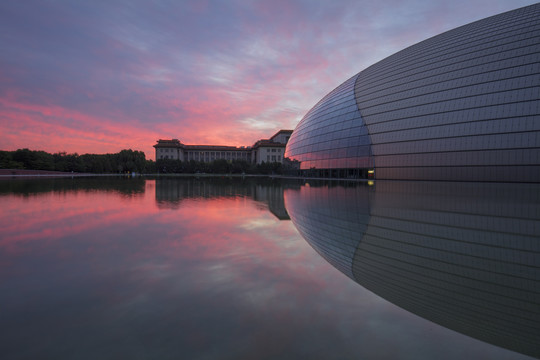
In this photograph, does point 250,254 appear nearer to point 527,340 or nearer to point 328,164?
point 527,340

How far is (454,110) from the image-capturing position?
95.3 ft

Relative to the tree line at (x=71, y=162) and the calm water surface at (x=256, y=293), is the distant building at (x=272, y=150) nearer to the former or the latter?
the tree line at (x=71, y=162)

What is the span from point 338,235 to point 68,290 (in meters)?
5.88

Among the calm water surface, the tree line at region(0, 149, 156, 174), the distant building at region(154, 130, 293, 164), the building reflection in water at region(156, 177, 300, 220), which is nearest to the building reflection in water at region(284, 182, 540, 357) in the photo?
the calm water surface

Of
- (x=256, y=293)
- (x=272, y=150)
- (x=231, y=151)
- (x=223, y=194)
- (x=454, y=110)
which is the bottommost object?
(x=256, y=293)

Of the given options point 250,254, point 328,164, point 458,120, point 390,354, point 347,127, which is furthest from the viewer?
point 328,164

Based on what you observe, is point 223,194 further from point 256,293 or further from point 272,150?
point 272,150

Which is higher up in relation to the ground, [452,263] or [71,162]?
[71,162]

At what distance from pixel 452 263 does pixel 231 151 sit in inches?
5794

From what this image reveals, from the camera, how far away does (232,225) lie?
8.56m

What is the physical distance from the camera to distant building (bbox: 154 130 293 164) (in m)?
126

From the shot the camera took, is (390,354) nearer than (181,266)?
Yes

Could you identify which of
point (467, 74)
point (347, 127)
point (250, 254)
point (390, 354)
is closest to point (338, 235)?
point (250, 254)

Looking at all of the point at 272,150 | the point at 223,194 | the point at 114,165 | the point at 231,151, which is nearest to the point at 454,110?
the point at 223,194
